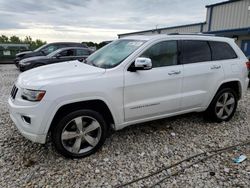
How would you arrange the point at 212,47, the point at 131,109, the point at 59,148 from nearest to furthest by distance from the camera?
1. the point at 59,148
2. the point at 131,109
3. the point at 212,47

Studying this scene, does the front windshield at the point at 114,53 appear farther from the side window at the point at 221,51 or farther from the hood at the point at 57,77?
the side window at the point at 221,51

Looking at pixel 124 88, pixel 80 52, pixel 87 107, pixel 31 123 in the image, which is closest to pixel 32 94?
pixel 31 123

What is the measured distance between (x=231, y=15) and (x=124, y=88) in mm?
13528

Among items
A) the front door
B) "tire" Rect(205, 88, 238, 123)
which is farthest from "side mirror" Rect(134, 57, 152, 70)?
"tire" Rect(205, 88, 238, 123)

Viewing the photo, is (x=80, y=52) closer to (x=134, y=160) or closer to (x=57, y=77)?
(x=57, y=77)

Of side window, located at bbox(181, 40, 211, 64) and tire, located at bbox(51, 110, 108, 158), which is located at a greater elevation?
side window, located at bbox(181, 40, 211, 64)

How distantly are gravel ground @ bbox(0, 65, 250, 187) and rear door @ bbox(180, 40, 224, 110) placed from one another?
0.65 metres

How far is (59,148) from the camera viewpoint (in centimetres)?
286

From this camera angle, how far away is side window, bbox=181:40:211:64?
3.70m

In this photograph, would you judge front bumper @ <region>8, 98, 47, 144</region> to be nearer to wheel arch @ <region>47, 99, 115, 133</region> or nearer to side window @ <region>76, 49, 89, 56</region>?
wheel arch @ <region>47, 99, 115, 133</region>

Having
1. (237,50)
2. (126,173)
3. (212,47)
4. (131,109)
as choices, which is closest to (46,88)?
(131,109)

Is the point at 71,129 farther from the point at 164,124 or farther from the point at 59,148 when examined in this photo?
the point at 164,124

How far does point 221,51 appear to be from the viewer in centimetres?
411

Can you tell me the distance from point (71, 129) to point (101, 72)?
36.5 inches
